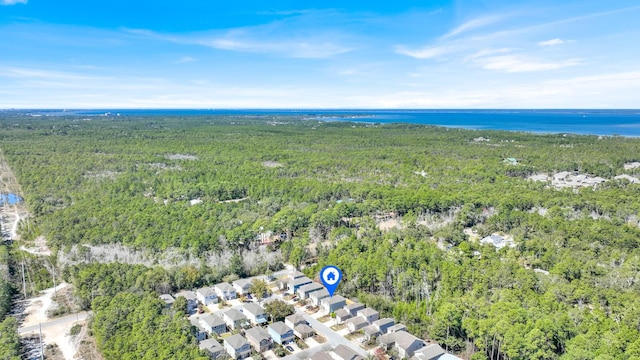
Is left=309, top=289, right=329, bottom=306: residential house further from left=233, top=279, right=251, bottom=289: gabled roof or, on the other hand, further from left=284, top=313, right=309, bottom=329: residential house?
left=233, top=279, right=251, bottom=289: gabled roof

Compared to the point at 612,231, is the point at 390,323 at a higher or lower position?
lower

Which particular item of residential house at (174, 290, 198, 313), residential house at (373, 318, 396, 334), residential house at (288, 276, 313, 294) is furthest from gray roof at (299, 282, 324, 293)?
residential house at (174, 290, 198, 313)

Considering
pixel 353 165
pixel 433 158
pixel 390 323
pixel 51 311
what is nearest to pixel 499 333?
pixel 390 323

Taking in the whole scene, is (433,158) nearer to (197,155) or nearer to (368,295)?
(197,155)

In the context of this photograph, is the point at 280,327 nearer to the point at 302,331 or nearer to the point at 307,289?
the point at 302,331

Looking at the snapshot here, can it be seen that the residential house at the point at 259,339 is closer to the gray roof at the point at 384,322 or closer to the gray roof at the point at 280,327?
the gray roof at the point at 280,327

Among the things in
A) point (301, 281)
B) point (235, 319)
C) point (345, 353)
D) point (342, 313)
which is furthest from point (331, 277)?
point (345, 353)
